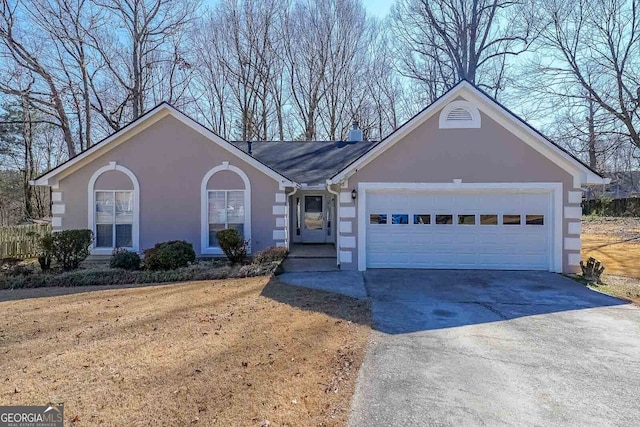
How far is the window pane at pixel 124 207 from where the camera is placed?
12547mm

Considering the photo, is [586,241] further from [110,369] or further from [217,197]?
[110,369]

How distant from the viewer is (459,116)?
35.8ft

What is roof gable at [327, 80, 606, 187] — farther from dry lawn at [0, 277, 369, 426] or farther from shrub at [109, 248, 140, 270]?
shrub at [109, 248, 140, 270]

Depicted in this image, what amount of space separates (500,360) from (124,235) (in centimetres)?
1167

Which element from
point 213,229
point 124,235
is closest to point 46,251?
point 124,235

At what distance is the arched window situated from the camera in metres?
10.8

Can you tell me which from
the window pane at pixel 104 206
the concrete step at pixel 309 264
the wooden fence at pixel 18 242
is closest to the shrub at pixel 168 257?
the window pane at pixel 104 206

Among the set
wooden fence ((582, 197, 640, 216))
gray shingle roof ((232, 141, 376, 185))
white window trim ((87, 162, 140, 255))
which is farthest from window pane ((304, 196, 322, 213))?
wooden fence ((582, 197, 640, 216))

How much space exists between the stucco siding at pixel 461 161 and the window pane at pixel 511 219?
3.39 feet

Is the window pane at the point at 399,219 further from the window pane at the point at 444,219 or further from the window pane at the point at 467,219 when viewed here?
the window pane at the point at 467,219

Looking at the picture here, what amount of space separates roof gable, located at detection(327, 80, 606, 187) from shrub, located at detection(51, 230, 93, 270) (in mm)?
7443

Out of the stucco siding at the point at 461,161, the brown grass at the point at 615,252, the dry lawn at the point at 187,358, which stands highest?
the stucco siding at the point at 461,161

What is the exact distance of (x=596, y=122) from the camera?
20.9 meters

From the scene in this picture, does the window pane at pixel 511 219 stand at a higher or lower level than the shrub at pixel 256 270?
higher
